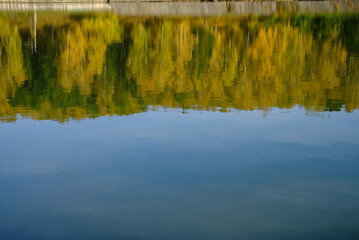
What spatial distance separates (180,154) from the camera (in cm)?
1620

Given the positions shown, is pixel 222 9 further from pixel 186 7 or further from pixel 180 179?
pixel 180 179

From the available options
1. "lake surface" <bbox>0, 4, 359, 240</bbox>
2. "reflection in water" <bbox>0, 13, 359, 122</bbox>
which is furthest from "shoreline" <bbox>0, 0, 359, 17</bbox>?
"lake surface" <bbox>0, 4, 359, 240</bbox>

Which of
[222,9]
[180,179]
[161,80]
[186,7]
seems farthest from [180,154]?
[186,7]

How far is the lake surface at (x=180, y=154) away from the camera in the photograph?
38.0 feet

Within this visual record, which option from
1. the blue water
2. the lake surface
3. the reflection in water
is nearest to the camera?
the blue water

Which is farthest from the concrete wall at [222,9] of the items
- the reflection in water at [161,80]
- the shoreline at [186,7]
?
the reflection in water at [161,80]

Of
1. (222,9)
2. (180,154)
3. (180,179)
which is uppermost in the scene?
(180,179)

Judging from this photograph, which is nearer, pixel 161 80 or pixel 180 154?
pixel 180 154

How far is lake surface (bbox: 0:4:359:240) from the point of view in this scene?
38.0 ft

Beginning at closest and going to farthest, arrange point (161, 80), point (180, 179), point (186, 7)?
point (180, 179)
point (161, 80)
point (186, 7)

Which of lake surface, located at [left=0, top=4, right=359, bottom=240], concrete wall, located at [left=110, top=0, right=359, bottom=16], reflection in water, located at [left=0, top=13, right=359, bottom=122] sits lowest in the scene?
concrete wall, located at [left=110, top=0, right=359, bottom=16]

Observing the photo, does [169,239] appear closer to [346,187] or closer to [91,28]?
[346,187]

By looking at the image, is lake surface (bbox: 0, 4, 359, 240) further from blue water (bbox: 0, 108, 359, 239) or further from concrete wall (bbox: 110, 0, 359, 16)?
concrete wall (bbox: 110, 0, 359, 16)

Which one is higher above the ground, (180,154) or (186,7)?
(180,154)
